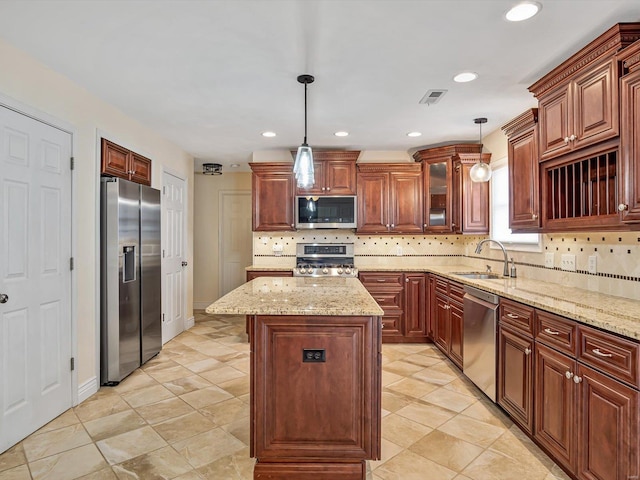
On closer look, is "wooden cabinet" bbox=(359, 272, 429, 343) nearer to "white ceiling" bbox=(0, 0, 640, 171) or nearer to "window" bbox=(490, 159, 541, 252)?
"window" bbox=(490, 159, 541, 252)

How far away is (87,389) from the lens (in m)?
3.02

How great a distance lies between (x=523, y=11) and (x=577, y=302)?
1.60 meters

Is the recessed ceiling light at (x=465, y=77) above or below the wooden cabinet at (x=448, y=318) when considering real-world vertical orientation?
above

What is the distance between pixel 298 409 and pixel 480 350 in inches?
67.2

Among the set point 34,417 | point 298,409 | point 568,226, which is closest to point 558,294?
point 568,226

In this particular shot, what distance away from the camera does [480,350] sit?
3.03 metres

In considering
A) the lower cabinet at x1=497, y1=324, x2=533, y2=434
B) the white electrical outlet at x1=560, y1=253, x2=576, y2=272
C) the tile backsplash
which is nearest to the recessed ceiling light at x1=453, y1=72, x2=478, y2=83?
the tile backsplash

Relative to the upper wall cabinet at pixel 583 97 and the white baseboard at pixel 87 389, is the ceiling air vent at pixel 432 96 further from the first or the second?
the white baseboard at pixel 87 389

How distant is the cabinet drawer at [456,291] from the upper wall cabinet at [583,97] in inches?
54.6

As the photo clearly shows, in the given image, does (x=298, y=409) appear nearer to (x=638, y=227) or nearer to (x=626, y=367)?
(x=626, y=367)

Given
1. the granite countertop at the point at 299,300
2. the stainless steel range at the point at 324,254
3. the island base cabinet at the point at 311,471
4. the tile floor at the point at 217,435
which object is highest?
the stainless steel range at the point at 324,254

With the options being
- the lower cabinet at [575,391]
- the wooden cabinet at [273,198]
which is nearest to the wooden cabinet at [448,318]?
the lower cabinet at [575,391]

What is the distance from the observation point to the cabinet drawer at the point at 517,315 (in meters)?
2.33

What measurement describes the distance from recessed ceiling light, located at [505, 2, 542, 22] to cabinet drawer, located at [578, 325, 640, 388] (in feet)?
5.22
